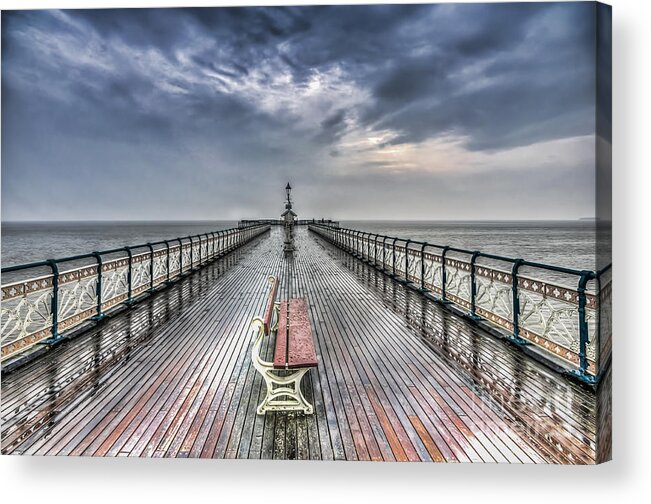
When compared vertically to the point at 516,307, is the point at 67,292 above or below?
above

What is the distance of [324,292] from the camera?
8703 millimetres

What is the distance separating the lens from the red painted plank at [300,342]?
117 inches

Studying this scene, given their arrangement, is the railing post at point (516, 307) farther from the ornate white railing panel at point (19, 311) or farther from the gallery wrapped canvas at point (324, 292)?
the ornate white railing panel at point (19, 311)

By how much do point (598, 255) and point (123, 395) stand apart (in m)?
4.99

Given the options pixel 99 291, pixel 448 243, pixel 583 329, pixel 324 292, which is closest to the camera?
pixel 583 329

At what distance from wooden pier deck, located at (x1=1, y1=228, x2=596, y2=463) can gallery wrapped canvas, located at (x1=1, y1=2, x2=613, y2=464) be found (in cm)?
2

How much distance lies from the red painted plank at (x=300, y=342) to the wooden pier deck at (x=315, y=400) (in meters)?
0.53

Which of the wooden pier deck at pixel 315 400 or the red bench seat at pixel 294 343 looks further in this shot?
the red bench seat at pixel 294 343

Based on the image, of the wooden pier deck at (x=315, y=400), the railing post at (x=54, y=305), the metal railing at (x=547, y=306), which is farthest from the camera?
the railing post at (x=54, y=305)

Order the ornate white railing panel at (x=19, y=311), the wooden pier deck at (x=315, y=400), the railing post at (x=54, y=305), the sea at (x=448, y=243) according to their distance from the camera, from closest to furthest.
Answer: the wooden pier deck at (x=315, y=400)
the ornate white railing panel at (x=19, y=311)
the railing post at (x=54, y=305)
the sea at (x=448, y=243)

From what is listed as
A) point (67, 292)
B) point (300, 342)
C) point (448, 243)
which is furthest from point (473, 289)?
point (448, 243)

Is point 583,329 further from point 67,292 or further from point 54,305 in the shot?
point 67,292

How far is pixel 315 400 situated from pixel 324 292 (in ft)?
17.5

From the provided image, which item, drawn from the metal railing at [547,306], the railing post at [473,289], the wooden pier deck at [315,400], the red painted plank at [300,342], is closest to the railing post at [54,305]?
the wooden pier deck at [315,400]
